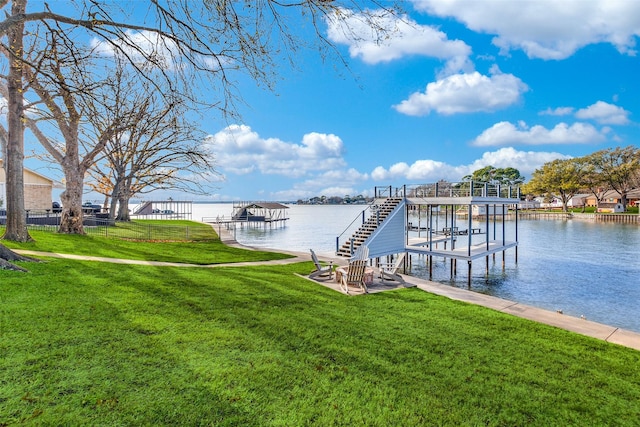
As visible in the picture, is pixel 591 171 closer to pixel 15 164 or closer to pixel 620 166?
pixel 620 166

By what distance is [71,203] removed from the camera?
1933 cm

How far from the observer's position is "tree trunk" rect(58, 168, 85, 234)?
19281 millimetres

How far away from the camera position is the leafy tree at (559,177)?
79500 millimetres

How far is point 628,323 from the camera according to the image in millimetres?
11469

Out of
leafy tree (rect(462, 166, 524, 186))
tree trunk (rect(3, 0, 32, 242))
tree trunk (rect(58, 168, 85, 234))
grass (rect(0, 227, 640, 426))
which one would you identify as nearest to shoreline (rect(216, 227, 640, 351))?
grass (rect(0, 227, 640, 426))

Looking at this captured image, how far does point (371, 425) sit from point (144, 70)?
25.3 feet

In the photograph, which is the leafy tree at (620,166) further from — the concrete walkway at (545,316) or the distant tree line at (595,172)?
the concrete walkway at (545,316)

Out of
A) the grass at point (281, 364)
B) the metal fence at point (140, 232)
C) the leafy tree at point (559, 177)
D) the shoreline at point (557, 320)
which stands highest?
the leafy tree at point (559, 177)

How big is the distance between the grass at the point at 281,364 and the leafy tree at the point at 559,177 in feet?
291

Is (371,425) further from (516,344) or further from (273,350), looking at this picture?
(516,344)

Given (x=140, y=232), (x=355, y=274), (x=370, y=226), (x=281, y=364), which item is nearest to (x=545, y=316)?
(x=355, y=274)

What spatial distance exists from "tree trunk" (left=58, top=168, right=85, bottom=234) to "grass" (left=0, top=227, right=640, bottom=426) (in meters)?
12.9

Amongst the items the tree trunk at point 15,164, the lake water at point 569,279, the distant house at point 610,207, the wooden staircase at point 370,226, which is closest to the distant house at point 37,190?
the tree trunk at point 15,164

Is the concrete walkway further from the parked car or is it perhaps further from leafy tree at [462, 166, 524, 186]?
leafy tree at [462, 166, 524, 186]
